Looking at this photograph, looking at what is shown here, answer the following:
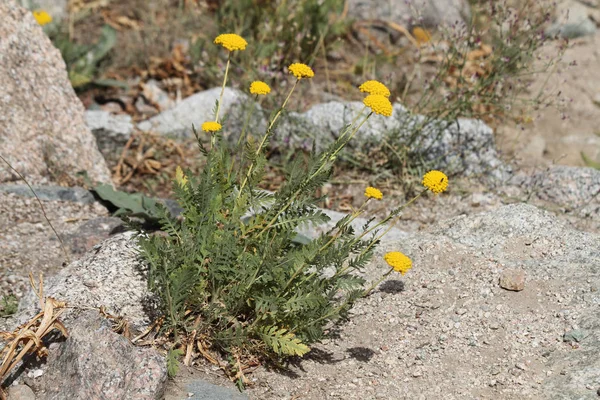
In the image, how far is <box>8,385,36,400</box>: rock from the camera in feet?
8.64

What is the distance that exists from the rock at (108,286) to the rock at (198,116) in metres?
2.18

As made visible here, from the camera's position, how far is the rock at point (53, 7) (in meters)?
6.33

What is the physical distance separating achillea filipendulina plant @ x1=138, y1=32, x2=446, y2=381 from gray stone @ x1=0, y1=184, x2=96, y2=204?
Answer: 4.58 feet

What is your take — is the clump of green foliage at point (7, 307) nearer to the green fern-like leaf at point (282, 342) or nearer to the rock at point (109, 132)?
the green fern-like leaf at point (282, 342)

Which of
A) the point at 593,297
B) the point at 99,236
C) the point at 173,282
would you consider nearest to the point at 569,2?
the point at 593,297

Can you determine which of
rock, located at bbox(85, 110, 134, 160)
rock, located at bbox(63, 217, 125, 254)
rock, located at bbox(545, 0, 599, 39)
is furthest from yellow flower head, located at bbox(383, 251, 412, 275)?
rock, located at bbox(545, 0, 599, 39)

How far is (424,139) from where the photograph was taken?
495 cm

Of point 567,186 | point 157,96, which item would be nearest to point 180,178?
point 157,96

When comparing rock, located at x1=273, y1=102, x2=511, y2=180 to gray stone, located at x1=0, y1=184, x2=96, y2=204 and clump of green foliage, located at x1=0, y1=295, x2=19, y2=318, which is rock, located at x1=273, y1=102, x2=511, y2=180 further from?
clump of green foliage, located at x1=0, y1=295, x2=19, y2=318

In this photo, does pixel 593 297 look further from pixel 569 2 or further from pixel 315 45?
pixel 569 2

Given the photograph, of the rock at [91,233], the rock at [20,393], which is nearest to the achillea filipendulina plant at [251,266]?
the rock at [20,393]

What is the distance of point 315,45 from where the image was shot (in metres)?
6.13

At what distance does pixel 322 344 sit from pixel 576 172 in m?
2.72

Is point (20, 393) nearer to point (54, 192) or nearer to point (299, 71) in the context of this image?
point (299, 71)
